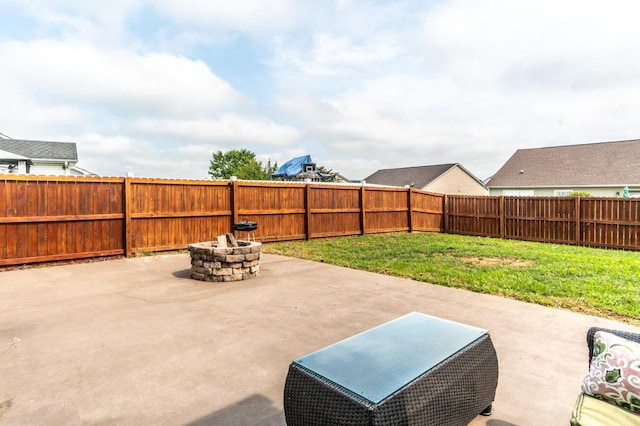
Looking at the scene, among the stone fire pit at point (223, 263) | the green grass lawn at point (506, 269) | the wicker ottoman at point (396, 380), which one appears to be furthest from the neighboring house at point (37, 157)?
the wicker ottoman at point (396, 380)

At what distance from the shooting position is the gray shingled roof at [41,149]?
16.6 m

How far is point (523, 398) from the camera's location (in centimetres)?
229

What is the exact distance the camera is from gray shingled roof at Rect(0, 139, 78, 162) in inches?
655

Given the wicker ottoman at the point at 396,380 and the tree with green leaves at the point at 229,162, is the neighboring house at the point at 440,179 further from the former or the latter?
the tree with green leaves at the point at 229,162

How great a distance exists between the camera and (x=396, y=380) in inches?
61.1

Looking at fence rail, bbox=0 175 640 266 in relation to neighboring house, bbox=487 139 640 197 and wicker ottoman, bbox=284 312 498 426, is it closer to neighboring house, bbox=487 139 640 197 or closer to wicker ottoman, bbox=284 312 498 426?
wicker ottoman, bbox=284 312 498 426

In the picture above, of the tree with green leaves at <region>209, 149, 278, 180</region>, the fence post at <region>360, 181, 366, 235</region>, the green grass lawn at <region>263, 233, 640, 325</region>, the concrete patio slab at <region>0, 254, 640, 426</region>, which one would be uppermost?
the tree with green leaves at <region>209, 149, 278, 180</region>

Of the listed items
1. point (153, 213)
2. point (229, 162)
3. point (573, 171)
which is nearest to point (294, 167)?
point (153, 213)

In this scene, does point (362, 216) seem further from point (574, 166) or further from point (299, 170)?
point (574, 166)

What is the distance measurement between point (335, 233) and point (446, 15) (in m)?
7.08

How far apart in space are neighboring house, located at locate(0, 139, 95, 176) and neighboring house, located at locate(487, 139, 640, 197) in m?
26.2

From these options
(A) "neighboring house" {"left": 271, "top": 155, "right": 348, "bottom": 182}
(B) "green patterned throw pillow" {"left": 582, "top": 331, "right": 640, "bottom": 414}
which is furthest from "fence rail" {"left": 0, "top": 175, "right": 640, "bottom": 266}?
(A) "neighboring house" {"left": 271, "top": 155, "right": 348, "bottom": 182}

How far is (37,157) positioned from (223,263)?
675 inches

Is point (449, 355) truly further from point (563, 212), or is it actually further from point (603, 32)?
point (563, 212)
